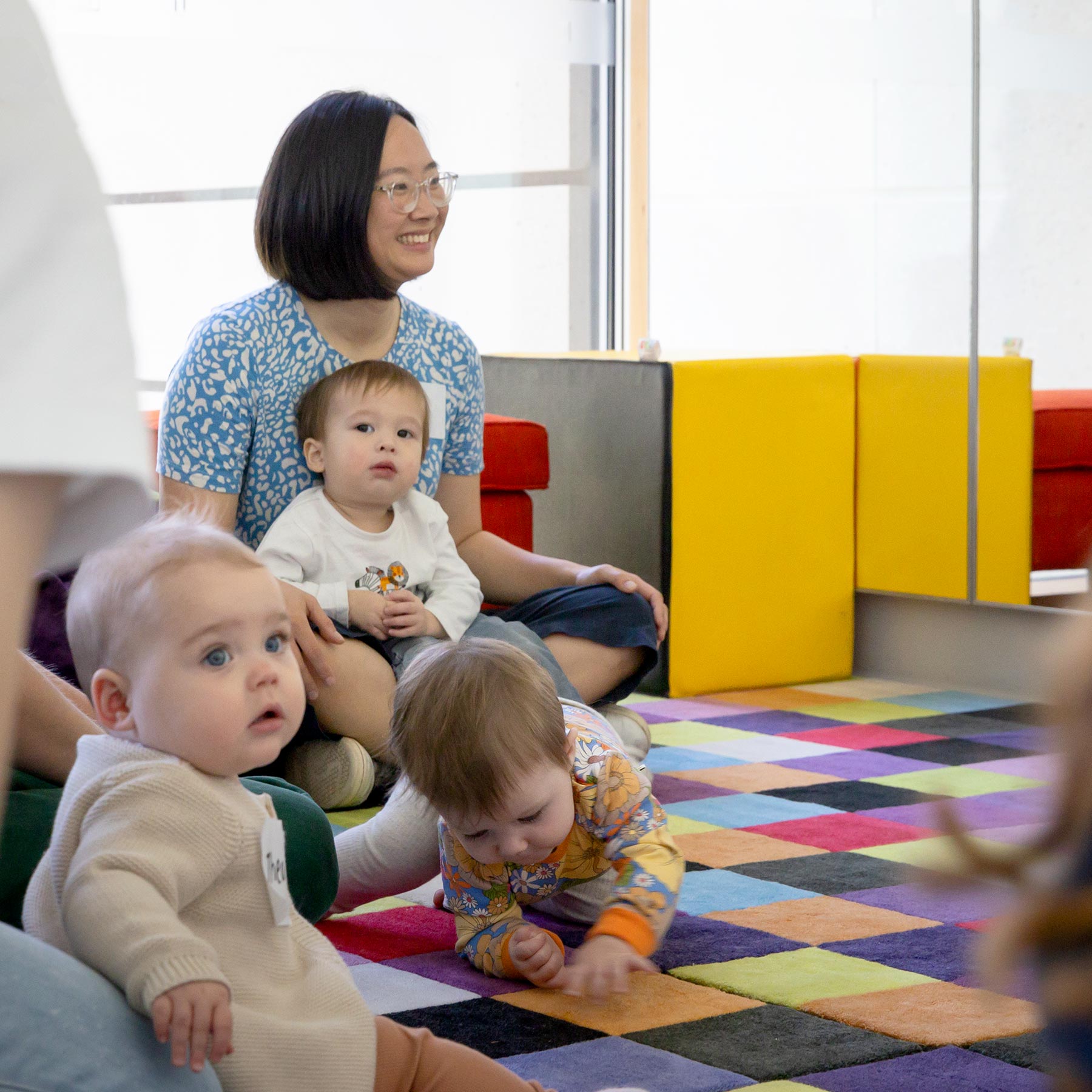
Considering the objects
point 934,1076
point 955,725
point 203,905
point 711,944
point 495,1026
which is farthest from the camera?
point 955,725

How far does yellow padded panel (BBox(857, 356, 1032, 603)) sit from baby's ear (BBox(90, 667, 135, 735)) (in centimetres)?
228

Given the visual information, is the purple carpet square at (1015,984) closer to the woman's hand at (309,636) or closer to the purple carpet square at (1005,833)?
the purple carpet square at (1005,833)

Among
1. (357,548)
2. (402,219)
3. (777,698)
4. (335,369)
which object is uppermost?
(402,219)

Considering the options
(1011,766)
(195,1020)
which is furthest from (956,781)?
(195,1020)

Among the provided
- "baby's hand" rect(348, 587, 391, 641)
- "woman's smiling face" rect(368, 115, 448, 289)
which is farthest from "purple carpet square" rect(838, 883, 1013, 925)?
"woman's smiling face" rect(368, 115, 448, 289)

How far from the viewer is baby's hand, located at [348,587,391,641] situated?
2.09 m

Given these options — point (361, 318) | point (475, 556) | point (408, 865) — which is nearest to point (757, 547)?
point (475, 556)

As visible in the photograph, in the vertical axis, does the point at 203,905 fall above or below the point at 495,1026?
above

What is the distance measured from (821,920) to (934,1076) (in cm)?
41

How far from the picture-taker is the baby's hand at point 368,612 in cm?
209

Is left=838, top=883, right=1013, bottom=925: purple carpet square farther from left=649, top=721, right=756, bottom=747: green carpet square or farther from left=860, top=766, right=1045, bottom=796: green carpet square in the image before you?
left=649, top=721, right=756, bottom=747: green carpet square

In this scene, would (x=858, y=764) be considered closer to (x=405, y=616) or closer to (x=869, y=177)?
(x=405, y=616)

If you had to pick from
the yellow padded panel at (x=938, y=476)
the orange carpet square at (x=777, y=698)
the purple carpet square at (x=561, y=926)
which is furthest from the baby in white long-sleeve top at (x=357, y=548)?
the yellow padded panel at (x=938, y=476)

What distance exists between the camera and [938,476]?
3.04 m
